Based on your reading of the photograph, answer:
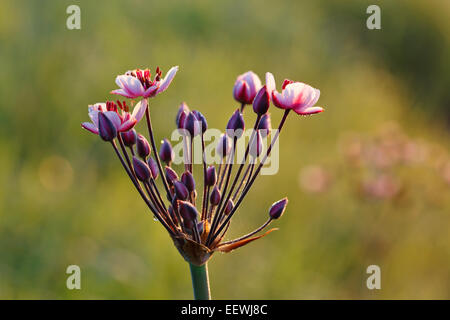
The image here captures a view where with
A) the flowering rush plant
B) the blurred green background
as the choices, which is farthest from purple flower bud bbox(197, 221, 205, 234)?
the blurred green background

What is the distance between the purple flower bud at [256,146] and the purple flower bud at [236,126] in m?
0.06

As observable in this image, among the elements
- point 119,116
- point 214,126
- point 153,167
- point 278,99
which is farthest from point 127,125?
point 214,126

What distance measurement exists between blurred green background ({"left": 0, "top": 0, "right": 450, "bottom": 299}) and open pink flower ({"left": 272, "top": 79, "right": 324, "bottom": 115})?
2.46 m

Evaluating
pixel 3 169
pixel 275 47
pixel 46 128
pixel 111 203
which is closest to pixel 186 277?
pixel 111 203

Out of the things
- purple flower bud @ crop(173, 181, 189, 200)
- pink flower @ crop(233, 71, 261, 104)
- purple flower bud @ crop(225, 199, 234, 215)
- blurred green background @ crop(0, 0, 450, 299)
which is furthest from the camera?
blurred green background @ crop(0, 0, 450, 299)

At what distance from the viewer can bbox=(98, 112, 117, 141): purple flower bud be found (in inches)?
45.2

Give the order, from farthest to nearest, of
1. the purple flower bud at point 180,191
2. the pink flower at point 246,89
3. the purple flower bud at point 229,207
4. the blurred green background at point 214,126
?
1. the blurred green background at point 214,126
2. the pink flower at point 246,89
3. the purple flower bud at point 229,207
4. the purple flower bud at point 180,191

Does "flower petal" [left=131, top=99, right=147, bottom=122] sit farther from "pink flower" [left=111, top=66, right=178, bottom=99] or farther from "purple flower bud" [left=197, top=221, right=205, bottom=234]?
"purple flower bud" [left=197, top=221, right=205, bottom=234]

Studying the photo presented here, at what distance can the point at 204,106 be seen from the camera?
5363 millimetres

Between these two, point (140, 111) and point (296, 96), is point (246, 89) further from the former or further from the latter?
point (140, 111)

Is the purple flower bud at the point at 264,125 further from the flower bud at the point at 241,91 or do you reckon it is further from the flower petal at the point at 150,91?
the flower petal at the point at 150,91

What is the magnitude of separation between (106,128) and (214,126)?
3951 mm

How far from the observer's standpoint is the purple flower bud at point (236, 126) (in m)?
1.25

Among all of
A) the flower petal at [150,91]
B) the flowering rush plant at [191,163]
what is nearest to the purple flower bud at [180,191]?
the flowering rush plant at [191,163]
